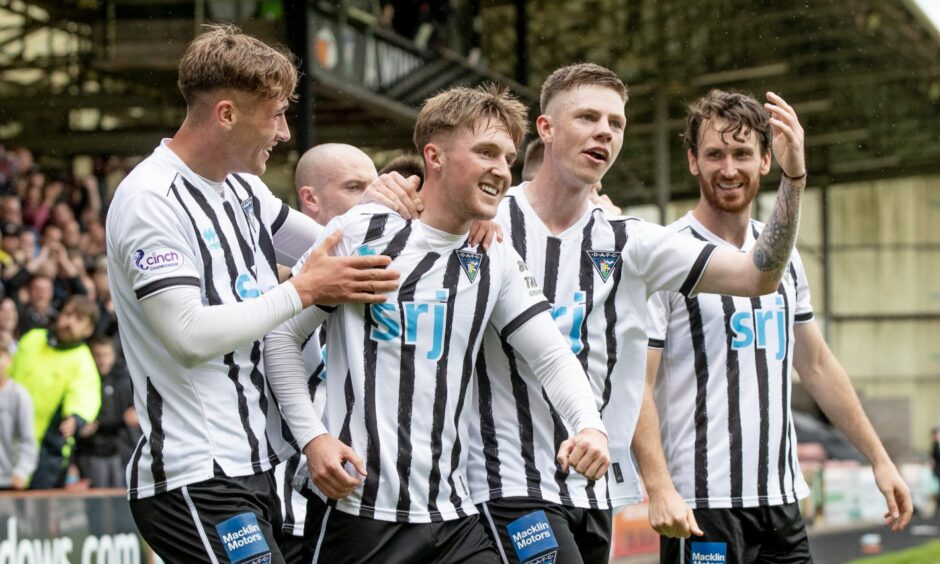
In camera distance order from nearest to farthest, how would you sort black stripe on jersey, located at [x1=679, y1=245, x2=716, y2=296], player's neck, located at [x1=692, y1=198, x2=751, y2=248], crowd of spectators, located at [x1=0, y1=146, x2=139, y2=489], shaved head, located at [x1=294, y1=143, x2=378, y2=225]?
black stripe on jersey, located at [x1=679, y1=245, x2=716, y2=296], player's neck, located at [x1=692, y1=198, x2=751, y2=248], shaved head, located at [x1=294, y1=143, x2=378, y2=225], crowd of spectators, located at [x1=0, y1=146, x2=139, y2=489]

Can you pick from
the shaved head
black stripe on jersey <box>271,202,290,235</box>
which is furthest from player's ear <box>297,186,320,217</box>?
black stripe on jersey <box>271,202,290,235</box>

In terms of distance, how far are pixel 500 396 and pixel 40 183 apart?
25.5 ft

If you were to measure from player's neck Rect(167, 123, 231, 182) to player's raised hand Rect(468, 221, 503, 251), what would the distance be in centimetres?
71

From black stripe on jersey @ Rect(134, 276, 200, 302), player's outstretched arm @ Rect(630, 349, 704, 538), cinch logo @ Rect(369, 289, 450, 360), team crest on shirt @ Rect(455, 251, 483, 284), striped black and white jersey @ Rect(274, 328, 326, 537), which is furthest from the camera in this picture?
striped black and white jersey @ Rect(274, 328, 326, 537)

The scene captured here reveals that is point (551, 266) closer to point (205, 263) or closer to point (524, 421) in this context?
point (524, 421)

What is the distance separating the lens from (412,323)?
363cm

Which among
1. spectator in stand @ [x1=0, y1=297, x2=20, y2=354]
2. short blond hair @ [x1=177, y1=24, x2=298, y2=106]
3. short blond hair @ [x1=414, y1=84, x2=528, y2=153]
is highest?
short blond hair @ [x1=177, y1=24, x2=298, y2=106]

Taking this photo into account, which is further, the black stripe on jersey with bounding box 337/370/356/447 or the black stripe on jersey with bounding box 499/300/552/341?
the black stripe on jersey with bounding box 499/300/552/341

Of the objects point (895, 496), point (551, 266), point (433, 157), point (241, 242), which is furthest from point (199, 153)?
point (895, 496)

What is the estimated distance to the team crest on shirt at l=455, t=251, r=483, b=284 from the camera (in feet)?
12.2

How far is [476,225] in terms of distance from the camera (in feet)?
12.5

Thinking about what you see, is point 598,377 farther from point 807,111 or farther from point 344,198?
point 807,111

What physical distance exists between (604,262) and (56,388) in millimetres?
5543

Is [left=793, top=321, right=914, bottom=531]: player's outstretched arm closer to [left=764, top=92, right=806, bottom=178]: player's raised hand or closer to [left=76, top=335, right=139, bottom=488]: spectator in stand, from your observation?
[left=764, top=92, right=806, bottom=178]: player's raised hand
